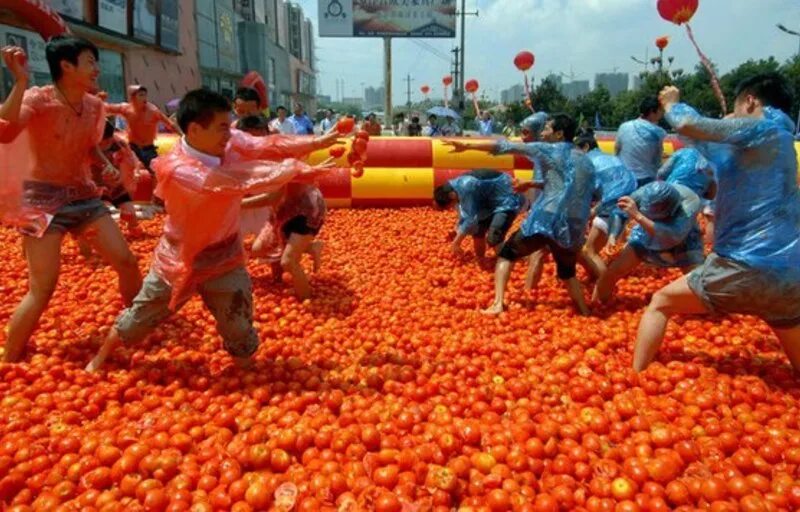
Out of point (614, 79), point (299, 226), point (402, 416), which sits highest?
point (614, 79)

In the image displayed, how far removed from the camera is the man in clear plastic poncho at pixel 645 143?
6.86m

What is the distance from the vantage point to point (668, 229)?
469cm

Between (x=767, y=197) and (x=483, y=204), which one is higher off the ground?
(x=767, y=197)

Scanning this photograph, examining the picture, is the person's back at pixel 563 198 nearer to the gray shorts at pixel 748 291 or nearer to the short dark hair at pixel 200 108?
the gray shorts at pixel 748 291

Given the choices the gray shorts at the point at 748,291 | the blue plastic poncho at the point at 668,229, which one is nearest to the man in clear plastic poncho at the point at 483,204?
the blue plastic poncho at the point at 668,229

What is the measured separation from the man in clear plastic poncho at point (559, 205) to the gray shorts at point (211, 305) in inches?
93.1

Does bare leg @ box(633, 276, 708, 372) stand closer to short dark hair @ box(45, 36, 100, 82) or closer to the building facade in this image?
short dark hair @ box(45, 36, 100, 82)

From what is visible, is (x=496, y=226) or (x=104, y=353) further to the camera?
(x=496, y=226)

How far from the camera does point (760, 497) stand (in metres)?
2.43

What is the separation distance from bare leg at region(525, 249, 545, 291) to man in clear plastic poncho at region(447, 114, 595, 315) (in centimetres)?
44

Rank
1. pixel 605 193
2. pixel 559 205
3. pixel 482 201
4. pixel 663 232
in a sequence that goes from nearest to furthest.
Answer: pixel 663 232 < pixel 559 205 < pixel 605 193 < pixel 482 201

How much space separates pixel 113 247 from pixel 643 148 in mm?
5980

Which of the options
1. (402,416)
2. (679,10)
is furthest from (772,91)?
(679,10)

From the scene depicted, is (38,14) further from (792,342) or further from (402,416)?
(792,342)
